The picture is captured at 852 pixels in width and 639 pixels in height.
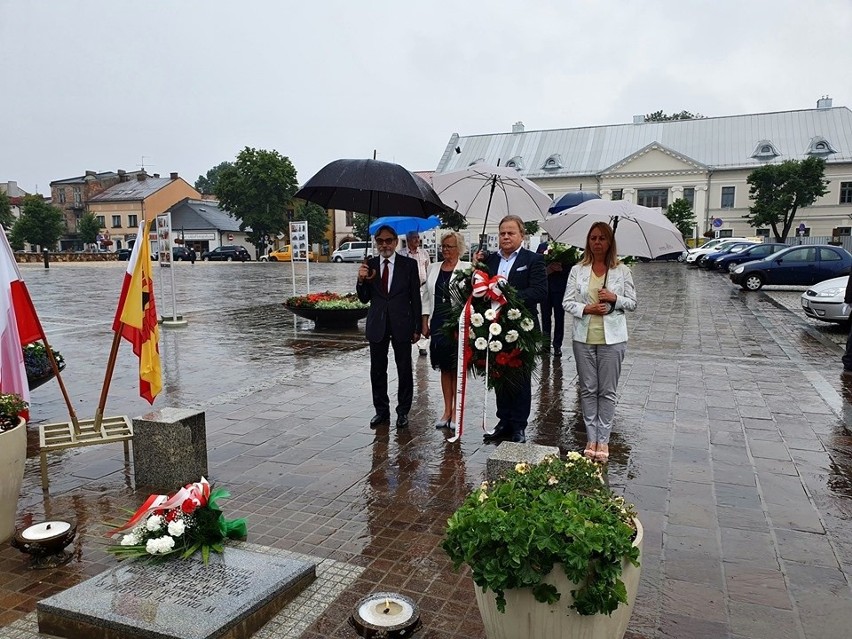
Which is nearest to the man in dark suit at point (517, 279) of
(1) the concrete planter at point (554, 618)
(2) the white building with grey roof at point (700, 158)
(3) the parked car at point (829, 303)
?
(1) the concrete planter at point (554, 618)

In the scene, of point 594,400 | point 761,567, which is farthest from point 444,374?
point 761,567

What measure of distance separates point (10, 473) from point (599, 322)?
4.22 meters

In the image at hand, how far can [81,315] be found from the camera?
50.9 feet

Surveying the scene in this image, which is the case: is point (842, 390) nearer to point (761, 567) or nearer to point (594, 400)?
point (594, 400)

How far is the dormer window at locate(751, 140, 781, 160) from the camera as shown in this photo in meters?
57.7

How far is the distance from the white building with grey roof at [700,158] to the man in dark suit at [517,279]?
167ft

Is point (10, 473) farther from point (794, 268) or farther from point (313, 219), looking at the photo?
point (313, 219)

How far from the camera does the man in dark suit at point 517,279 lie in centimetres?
561

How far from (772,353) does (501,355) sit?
22.6 feet

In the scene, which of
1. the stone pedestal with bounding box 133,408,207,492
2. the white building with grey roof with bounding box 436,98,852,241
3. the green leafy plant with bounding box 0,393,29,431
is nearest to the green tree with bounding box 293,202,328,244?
the white building with grey roof with bounding box 436,98,852,241

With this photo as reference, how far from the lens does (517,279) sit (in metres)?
5.68

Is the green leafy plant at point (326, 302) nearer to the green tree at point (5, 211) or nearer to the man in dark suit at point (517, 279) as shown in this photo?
the man in dark suit at point (517, 279)

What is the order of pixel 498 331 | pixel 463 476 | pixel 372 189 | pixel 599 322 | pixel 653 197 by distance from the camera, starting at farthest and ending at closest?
1. pixel 653 197
2. pixel 372 189
3. pixel 498 331
4. pixel 599 322
5. pixel 463 476

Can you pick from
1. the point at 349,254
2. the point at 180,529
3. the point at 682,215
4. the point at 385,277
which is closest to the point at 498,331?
the point at 385,277
